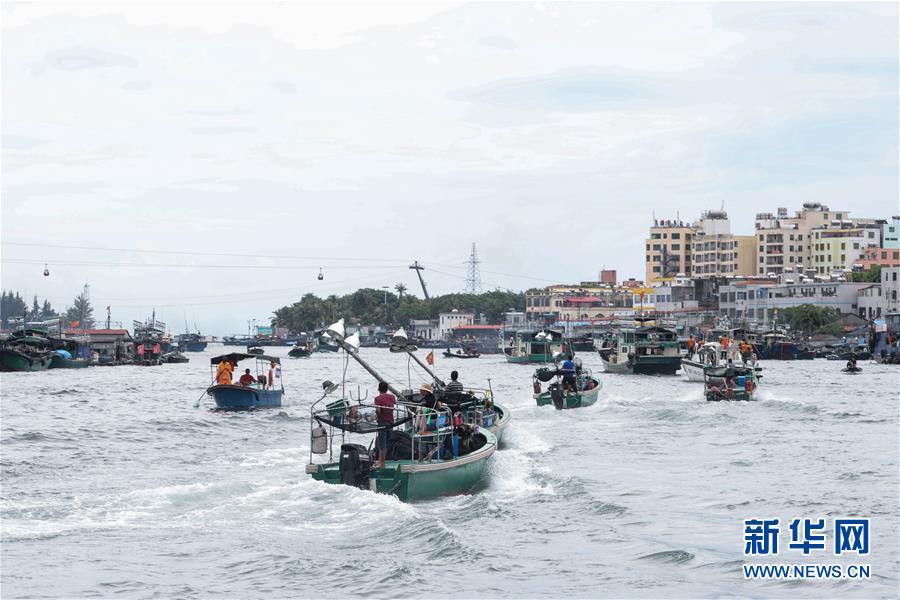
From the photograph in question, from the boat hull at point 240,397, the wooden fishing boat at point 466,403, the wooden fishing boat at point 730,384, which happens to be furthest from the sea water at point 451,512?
the wooden fishing boat at point 730,384

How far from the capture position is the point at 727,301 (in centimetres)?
17612

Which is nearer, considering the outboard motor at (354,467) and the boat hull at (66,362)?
the outboard motor at (354,467)

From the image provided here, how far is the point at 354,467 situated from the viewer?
82.1 ft

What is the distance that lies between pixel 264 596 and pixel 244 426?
94.6 ft

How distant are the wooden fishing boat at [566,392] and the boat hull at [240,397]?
468 inches

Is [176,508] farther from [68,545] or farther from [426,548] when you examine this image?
[426,548]

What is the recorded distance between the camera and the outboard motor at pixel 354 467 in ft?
82.1

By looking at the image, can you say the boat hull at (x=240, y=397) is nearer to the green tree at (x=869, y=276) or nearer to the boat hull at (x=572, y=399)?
the boat hull at (x=572, y=399)

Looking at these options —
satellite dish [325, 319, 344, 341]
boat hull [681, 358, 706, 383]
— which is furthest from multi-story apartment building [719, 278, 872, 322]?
satellite dish [325, 319, 344, 341]

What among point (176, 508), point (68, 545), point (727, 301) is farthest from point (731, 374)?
point (727, 301)

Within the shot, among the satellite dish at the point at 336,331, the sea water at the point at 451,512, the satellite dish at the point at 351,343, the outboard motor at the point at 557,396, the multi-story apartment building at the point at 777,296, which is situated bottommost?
the sea water at the point at 451,512

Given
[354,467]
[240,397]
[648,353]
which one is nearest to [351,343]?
[354,467]

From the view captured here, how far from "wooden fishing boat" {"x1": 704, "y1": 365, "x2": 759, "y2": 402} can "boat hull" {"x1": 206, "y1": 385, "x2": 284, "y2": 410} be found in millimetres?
19863

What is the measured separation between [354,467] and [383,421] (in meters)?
1.25
